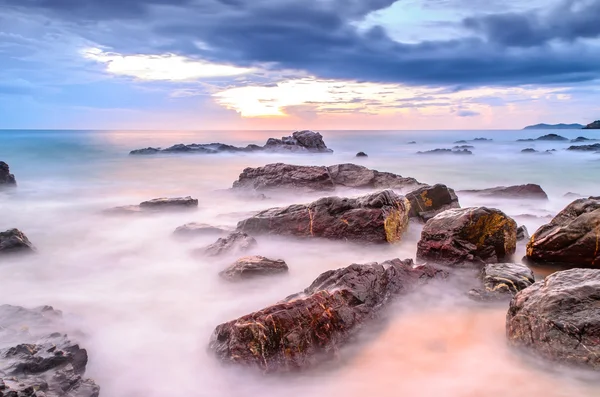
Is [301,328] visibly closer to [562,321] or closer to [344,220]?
[562,321]

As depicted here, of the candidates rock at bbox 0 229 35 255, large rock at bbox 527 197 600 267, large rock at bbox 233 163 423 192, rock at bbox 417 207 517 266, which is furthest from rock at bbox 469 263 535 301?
large rock at bbox 233 163 423 192

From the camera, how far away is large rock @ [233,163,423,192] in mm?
18016

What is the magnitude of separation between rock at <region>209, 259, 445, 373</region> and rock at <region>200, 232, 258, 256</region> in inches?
141

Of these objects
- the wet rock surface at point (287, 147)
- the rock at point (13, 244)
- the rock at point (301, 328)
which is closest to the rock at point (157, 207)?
the rock at point (13, 244)

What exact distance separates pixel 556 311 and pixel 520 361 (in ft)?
2.30

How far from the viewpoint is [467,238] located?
831 centimetres

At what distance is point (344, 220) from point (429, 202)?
3.31 m

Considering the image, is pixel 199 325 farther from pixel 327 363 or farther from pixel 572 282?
pixel 572 282

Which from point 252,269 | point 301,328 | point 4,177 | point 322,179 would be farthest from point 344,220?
point 4,177

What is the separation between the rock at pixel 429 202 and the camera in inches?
478

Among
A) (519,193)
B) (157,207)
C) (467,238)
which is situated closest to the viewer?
(467,238)

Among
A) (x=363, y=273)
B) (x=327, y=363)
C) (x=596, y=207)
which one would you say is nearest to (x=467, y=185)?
(x=596, y=207)

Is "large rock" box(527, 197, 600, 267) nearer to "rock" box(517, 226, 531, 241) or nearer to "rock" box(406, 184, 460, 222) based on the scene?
"rock" box(517, 226, 531, 241)

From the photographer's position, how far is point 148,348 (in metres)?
5.98
